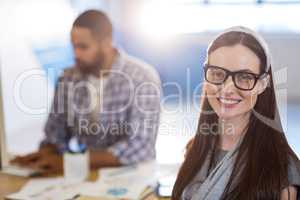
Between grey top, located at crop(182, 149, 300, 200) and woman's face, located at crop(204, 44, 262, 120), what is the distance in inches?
4.8

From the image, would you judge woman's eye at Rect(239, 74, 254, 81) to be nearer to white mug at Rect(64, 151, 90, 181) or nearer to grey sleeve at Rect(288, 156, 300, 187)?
grey sleeve at Rect(288, 156, 300, 187)

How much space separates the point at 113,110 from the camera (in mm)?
1609

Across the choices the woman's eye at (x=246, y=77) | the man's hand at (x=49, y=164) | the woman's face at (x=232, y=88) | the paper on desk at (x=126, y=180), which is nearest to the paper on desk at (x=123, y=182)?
the paper on desk at (x=126, y=180)

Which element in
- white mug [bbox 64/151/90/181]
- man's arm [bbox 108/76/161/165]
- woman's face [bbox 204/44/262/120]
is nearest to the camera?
woman's face [bbox 204/44/262/120]

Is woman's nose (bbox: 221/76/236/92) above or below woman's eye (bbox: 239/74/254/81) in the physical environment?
below

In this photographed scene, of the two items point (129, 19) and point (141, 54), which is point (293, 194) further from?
point (129, 19)

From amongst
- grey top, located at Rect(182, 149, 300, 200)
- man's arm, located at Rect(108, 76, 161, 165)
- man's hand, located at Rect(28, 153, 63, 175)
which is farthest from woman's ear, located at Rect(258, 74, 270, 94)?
man's hand, located at Rect(28, 153, 63, 175)

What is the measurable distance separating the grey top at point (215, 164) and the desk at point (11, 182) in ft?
1.23

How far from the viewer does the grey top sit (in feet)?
4.56

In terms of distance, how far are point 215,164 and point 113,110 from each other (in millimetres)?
404

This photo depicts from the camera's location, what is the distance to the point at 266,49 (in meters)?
1.39

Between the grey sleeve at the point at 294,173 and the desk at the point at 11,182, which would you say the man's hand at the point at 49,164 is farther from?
the grey sleeve at the point at 294,173

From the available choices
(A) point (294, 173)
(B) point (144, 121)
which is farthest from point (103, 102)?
(A) point (294, 173)

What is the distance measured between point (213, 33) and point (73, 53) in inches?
19.8
